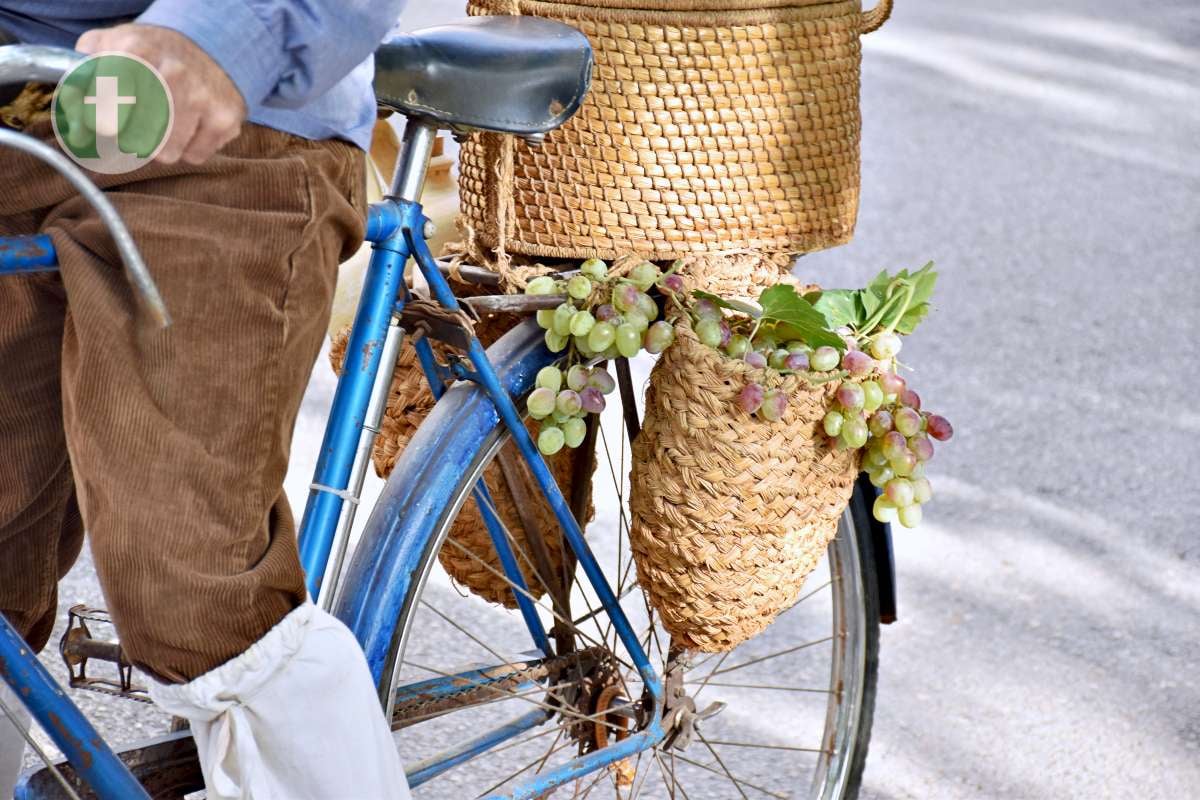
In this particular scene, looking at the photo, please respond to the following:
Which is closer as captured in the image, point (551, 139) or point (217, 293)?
point (217, 293)

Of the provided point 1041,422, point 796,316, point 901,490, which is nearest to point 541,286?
point 796,316

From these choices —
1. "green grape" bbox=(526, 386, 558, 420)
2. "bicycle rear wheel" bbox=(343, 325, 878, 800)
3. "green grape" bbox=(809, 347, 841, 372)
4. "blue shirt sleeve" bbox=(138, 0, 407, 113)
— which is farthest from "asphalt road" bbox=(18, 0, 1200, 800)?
"blue shirt sleeve" bbox=(138, 0, 407, 113)

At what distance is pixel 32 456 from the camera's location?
1248 millimetres

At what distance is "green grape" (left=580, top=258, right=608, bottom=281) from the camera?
5.10ft

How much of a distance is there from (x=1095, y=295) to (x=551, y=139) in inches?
117

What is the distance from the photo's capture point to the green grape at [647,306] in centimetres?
153

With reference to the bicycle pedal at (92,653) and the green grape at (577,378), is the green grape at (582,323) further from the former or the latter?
the bicycle pedal at (92,653)

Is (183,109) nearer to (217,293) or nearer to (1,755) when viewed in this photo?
(217,293)

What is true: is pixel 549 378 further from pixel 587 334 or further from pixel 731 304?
pixel 731 304

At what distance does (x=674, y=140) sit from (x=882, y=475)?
0.46m

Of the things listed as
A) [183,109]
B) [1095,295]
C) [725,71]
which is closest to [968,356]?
[1095,295]

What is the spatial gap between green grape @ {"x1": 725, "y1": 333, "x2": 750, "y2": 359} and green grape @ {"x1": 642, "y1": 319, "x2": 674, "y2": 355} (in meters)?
0.06

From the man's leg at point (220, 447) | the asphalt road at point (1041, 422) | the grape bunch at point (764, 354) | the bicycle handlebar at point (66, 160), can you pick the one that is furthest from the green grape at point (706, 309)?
the asphalt road at point (1041, 422)

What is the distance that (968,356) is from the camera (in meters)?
3.79
